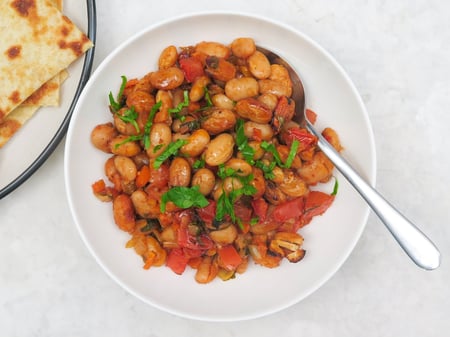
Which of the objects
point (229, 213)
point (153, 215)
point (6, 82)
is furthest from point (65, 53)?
point (229, 213)

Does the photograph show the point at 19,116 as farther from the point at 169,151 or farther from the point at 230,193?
the point at 230,193

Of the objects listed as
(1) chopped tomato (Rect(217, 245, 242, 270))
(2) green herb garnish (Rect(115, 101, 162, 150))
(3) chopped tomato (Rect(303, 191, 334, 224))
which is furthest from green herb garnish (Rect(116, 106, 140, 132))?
(3) chopped tomato (Rect(303, 191, 334, 224))

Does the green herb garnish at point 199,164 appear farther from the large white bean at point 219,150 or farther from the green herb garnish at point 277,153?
the green herb garnish at point 277,153

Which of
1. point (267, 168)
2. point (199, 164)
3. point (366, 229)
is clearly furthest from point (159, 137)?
point (366, 229)

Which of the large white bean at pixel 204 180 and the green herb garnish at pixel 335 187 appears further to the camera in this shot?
the green herb garnish at pixel 335 187

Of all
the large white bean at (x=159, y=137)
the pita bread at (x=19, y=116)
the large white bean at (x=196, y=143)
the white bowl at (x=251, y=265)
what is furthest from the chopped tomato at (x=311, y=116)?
the pita bread at (x=19, y=116)
